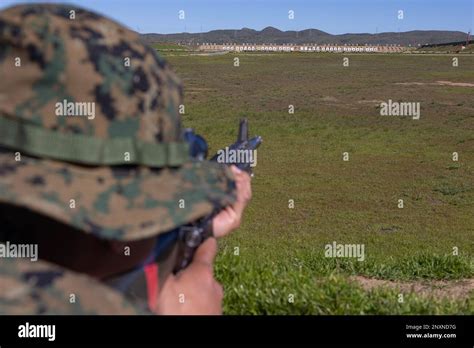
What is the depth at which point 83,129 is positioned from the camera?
1408mm

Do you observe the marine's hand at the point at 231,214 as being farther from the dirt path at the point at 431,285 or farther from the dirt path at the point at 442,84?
the dirt path at the point at 442,84

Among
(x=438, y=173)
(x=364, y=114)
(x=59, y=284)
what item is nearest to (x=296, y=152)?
(x=438, y=173)

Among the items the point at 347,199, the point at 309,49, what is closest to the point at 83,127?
the point at 347,199

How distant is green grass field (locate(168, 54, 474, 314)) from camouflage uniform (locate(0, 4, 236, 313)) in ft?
9.09

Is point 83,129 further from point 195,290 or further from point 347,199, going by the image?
point 347,199

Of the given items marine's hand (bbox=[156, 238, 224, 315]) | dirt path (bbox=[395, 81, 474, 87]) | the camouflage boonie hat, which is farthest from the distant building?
the camouflage boonie hat

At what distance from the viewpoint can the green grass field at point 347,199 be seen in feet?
14.8

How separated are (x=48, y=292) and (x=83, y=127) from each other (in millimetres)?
346

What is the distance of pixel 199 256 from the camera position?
7.42ft

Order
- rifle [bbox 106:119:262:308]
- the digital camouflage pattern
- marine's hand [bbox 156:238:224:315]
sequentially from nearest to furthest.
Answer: the digital camouflage pattern → rifle [bbox 106:119:262:308] → marine's hand [bbox 156:238:224:315]

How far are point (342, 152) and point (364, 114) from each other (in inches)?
324

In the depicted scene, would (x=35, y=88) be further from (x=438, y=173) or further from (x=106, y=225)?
(x=438, y=173)

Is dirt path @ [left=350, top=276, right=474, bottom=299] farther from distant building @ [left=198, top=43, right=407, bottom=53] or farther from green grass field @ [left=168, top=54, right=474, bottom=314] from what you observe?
distant building @ [left=198, top=43, right=407, bottom=53]

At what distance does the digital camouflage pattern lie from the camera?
3.94ft
